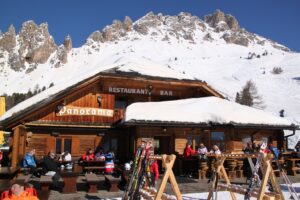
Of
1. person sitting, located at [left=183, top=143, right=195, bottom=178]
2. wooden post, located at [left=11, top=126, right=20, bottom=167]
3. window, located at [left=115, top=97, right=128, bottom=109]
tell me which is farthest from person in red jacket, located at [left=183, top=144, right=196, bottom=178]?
Result: wooden post, located at [left=11, top=126, right=20, bottom=167]

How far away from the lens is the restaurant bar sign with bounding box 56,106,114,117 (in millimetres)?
17080

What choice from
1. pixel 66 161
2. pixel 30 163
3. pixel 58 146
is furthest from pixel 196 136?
pixel 30 163

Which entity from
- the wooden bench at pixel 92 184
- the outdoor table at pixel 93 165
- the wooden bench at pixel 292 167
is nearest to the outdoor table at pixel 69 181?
the wooden bench at pixel 92 184

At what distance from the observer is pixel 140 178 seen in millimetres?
8039

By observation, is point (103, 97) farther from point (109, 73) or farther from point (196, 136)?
point (196, 136)

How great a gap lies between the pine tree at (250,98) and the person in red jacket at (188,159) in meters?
38.1

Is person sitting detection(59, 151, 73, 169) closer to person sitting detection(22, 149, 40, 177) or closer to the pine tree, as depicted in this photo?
person sitting detection(22, 149, 40, 177)

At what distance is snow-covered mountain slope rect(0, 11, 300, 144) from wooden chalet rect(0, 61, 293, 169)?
7.19 meters

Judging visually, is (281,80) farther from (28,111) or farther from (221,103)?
(28,111)

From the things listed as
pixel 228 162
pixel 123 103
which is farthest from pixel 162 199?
pixel 123 103

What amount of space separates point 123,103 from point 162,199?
11.8m

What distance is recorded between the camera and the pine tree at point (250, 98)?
52688 mm

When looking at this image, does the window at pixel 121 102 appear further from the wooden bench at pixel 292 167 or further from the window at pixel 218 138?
the wooden bench at pixel 292 167

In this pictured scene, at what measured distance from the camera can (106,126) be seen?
1770 cm
